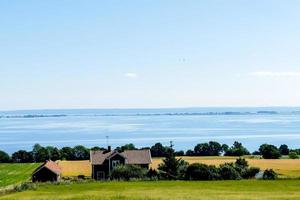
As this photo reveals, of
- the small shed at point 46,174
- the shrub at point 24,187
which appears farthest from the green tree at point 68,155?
the shrub at point 24,187

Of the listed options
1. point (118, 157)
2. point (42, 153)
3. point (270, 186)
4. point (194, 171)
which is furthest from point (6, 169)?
point (270, 186)

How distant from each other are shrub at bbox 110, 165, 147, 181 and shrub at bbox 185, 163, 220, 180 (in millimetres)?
5547

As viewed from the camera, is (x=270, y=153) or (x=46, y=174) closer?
(x=46, y=174)

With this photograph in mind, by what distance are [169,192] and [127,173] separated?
18.9 m

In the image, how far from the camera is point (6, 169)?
90.8 metres

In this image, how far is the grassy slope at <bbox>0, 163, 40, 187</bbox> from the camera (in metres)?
70.9

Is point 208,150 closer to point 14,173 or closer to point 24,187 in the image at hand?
point 14,173

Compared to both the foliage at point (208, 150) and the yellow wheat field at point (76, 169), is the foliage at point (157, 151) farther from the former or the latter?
the yellow wheat field at point (76, 169)

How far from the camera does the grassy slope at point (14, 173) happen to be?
2790 inches

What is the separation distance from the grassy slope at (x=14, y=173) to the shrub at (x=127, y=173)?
1441 cm

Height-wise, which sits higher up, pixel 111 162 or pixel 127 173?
pixel 111 162

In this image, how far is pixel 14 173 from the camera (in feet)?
273

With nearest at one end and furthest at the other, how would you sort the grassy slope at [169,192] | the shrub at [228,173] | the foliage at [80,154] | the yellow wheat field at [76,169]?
the grassy slope at [169,192] < the shrub at [228,173] < the yellow wheat field at [76,169] < the foliage at [80,154]

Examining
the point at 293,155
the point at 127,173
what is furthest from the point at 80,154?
the point at 127,173
